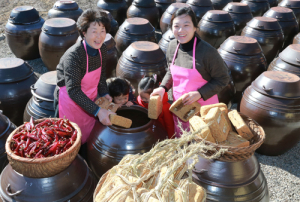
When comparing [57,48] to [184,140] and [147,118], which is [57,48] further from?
[184,140]

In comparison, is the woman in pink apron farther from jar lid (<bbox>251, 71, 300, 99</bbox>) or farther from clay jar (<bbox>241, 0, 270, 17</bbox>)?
clay jar (<bbox>241, 0, 270, 17</bbox>)

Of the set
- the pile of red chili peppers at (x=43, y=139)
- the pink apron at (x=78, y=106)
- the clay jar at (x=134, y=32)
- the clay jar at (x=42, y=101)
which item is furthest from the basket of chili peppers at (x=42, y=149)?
the clay jar at (x=134, y=32)

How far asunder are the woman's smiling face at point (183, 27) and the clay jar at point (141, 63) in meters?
1.75

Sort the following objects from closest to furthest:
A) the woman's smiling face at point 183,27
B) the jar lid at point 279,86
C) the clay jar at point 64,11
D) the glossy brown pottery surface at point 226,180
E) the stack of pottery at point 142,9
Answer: the glossy brown pottery surface at point 226,180
the woman's smiling face at point 183,27
the jar lid at point 279,86
the clay jar at point 64,11
the stack of pottery at point 142,9

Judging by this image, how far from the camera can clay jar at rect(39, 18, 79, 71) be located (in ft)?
18.4

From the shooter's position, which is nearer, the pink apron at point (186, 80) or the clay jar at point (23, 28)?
the pink apron at point (186, 80)

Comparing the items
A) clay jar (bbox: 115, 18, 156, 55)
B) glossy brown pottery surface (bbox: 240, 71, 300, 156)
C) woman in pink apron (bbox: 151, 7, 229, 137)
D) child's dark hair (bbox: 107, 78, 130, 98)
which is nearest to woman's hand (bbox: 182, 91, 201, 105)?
woman in pink apron (bbox: 151, 7, 229, 137)

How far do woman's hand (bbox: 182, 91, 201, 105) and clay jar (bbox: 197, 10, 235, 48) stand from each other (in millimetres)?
4442

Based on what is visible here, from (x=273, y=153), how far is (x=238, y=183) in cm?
232

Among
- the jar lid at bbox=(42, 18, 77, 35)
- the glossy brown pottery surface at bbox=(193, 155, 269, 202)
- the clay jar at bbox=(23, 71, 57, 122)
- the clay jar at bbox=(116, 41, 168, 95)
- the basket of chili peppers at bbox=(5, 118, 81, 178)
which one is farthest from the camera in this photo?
the jar lid at bbox=(42, 18, 77, 35)

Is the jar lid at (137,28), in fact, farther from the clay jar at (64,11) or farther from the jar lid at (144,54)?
the clay jar at (64,11)

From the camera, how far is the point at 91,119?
10.6 ft

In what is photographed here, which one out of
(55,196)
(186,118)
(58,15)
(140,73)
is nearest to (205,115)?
(186,118)

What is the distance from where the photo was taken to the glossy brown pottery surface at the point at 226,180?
7.35 ft
